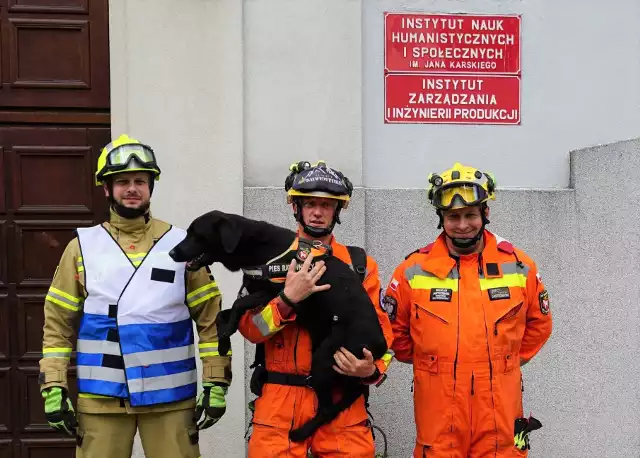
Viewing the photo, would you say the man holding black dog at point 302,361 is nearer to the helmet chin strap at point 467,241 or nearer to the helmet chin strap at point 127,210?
the helmet chin strap at point 467,241

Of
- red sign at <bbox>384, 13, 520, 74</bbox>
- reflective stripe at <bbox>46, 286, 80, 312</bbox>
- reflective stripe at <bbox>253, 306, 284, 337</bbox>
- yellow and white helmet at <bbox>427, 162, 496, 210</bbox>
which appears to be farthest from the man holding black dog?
red sign at <bbox>384, 13, 520, 74</bbox>

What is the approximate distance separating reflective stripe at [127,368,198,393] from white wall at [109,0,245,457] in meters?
1.56

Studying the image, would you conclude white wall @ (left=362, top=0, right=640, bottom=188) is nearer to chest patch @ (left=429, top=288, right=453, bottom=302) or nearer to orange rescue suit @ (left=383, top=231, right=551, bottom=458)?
orange rescue suit @ (left=383, top=231, right=551, bottom=458)

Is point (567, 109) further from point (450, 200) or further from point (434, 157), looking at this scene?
point (450, 200)

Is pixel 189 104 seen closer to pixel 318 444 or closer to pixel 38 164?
pixel 38 164

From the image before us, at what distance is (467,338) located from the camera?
3.54 m

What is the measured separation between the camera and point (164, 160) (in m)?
5.25

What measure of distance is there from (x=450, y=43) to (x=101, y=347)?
3.70 m

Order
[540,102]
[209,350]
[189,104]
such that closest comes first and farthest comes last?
[209,350], [189,104], [540,102]

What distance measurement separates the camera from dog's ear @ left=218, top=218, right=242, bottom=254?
3.39m

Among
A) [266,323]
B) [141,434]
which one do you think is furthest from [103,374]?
[266,323]

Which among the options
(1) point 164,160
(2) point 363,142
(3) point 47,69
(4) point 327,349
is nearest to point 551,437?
(2) point 363,142

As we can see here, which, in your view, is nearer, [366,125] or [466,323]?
[466,323]

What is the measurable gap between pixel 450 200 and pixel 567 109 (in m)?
2.75
